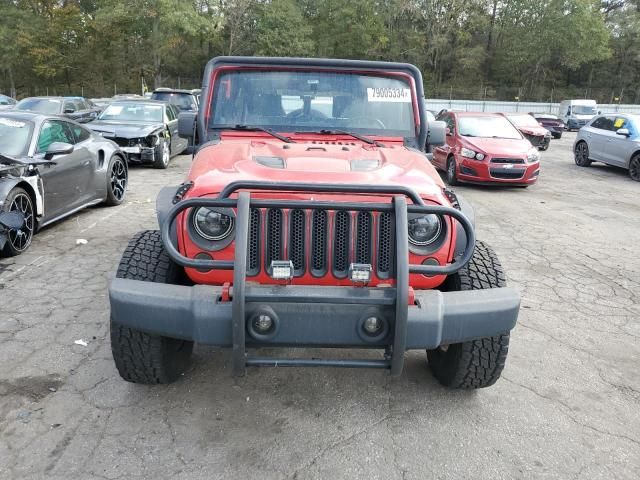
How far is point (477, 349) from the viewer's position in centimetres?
300

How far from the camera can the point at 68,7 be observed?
42.7 meters

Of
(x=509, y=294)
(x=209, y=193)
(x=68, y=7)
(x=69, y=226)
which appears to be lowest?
(x=69, y=226)

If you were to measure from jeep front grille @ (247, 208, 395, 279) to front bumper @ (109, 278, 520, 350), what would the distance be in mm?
185

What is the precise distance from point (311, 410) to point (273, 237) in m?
1.12

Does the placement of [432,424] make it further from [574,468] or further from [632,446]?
[632,446]

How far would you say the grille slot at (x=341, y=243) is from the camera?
8.47ft

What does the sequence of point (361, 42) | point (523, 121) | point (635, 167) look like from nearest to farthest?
point (635, 167) < point (523, 121) < point (361, 42)

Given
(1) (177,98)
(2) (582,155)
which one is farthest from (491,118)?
(1) (177,98)

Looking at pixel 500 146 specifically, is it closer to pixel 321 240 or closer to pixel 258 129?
pixel 258 129

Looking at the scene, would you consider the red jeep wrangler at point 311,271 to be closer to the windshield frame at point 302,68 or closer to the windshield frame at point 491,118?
the windshield frame at point 302,68

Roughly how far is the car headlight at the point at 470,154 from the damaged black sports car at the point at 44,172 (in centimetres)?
643

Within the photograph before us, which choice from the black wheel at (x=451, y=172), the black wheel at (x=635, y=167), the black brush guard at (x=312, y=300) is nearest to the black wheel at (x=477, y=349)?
the black brush guard at (x=312, y=300)

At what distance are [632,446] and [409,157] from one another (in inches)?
78.5

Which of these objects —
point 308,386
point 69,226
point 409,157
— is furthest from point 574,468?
point 69,226
